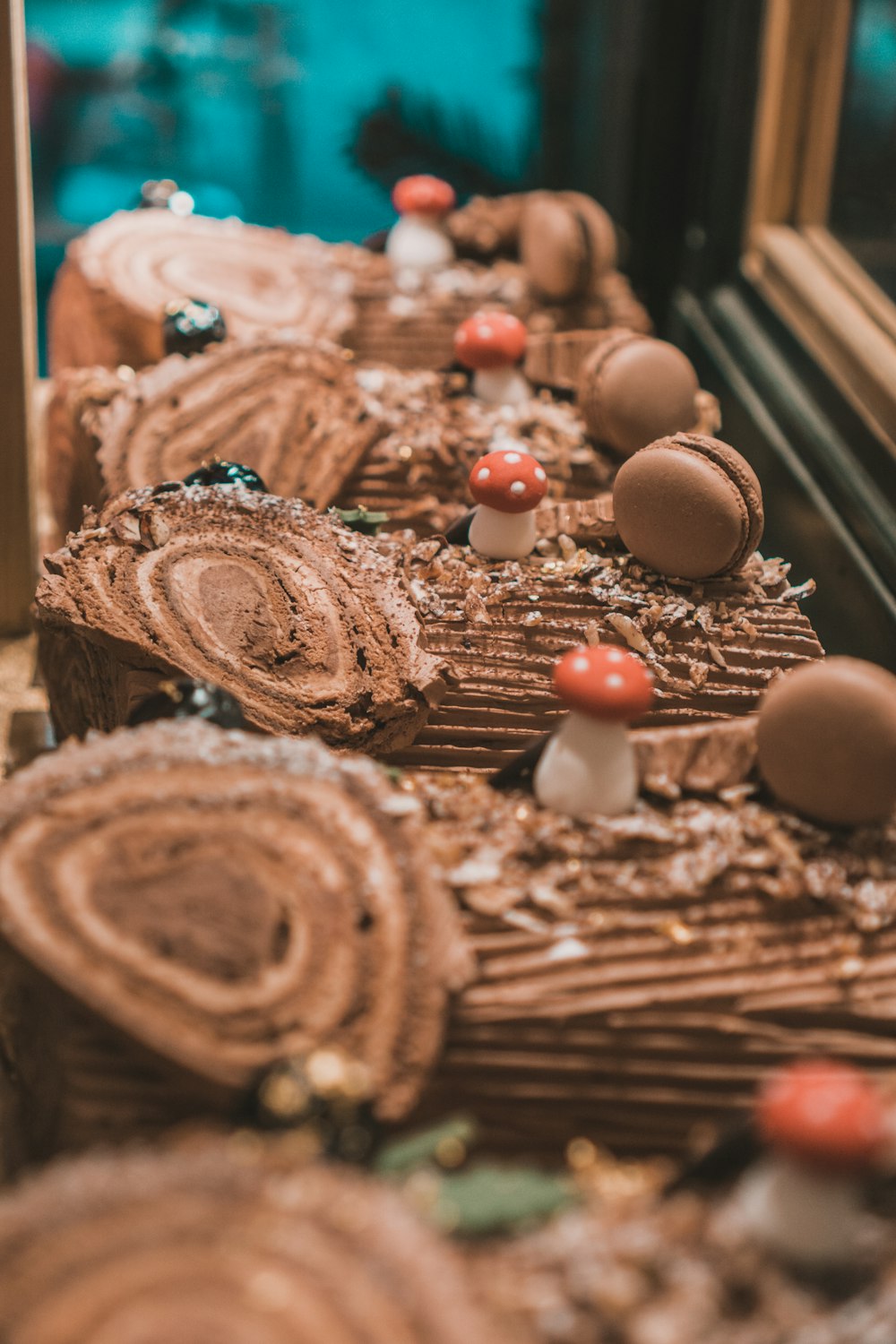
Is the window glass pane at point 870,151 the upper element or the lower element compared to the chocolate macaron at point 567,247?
upper

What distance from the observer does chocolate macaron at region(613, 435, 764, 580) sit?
7.40 ft

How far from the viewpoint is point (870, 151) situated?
3691 millimetres

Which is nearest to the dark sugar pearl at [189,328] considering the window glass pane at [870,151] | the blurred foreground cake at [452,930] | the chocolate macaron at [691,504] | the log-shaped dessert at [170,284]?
the log-shaped dessert at [170,284]

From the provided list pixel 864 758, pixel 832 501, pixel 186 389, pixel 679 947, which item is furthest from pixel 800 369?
pixel 679 947

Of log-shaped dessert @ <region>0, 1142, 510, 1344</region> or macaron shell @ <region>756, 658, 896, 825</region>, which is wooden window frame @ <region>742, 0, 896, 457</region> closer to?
macaron shell @ <region>756, 658, 896, 825</region>

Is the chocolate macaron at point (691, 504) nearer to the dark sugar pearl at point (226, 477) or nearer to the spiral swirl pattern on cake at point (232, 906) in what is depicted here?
the dark sugar pearl at point (226, 477)

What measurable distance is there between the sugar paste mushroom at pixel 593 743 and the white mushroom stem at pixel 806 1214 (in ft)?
1.85

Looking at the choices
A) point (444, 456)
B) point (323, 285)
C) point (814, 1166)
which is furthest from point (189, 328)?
point (814, 1166)

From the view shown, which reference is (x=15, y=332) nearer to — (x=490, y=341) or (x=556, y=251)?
(x=490, y=341)

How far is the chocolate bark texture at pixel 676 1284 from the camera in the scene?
47.7 inches

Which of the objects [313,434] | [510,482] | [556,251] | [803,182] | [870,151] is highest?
[870,151]

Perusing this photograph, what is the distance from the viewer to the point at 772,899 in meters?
1.67

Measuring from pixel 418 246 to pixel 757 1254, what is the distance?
3.33 metres

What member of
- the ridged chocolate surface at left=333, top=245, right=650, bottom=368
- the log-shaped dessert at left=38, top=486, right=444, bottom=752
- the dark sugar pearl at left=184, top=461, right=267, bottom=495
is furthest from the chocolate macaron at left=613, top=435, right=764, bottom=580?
the ridged chocolate surface at left=333, top=245, right=650, bottom=368
